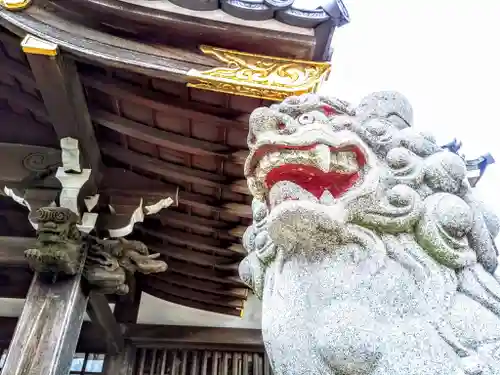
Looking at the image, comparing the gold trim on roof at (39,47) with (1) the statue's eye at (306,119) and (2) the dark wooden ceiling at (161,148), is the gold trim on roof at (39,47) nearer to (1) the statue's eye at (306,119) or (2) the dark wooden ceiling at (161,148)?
(2) the dark wooden ceiling at (161,148)

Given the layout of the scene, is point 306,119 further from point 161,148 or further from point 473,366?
point 161,148

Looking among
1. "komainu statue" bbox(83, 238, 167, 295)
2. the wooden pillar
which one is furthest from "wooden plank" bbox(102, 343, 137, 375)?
the wooden pillar

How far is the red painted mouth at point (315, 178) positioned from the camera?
1.18 m

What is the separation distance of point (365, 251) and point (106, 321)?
330 cm

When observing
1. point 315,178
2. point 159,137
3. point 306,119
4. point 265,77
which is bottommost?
point 315,178

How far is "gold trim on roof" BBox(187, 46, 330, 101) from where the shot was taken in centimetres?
232

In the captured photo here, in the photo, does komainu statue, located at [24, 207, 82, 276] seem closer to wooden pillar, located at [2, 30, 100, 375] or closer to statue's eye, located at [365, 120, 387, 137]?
wooden pillar, located at [2, 30, 100, 375]

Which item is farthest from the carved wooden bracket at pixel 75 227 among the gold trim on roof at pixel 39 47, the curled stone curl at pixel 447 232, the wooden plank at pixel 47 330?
the curled stone curl at pixel 447 232

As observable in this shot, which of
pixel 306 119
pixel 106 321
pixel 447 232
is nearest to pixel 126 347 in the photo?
pixel 106 321

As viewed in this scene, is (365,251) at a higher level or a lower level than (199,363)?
lower

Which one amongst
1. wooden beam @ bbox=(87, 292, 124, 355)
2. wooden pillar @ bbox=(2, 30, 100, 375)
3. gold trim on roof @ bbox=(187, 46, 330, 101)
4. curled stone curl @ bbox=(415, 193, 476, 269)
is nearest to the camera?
curled stone curl @ bbox=(415, 193, 476, 269)

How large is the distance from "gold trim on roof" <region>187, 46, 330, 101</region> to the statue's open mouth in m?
1.15

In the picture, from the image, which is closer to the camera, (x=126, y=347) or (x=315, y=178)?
(x=315, y=178)

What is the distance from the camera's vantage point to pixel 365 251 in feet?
3.63
